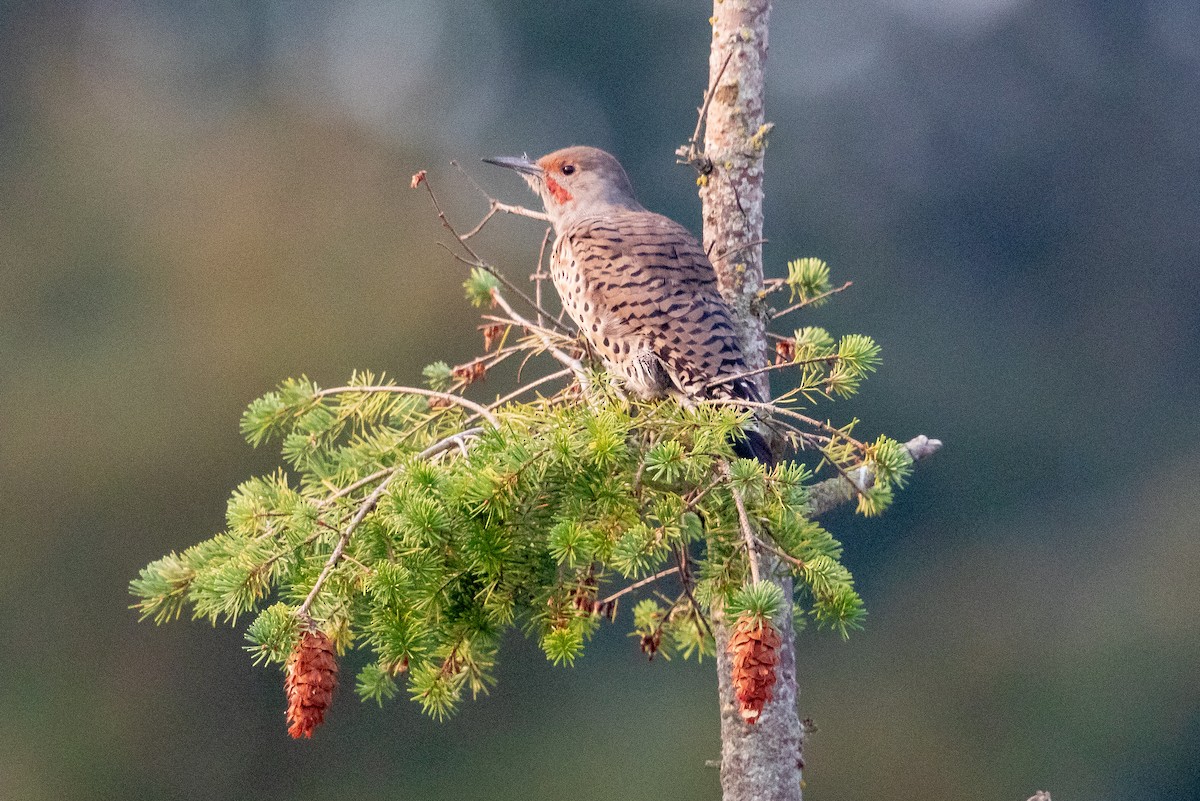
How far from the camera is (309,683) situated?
157 cm

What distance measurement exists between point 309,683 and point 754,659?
53 centimetres

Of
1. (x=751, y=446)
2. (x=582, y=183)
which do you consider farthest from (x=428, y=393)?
(x=582, y=183)

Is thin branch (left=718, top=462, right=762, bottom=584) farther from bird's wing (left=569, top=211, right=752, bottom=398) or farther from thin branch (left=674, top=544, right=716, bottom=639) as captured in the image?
bird's wing (left=569, top=211, right=752, bottom=398)

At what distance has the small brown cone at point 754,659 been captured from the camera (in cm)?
150

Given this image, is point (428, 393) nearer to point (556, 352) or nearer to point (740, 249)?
point (556, 352)

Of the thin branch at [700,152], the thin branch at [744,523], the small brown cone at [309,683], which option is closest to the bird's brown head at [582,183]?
the thin branch at [700,152]

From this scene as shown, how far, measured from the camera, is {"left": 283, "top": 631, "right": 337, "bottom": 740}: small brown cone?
156 cm

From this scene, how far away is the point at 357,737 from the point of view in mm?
6562

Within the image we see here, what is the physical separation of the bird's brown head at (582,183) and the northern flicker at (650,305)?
0.9 inches

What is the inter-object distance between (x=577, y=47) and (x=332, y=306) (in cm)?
256

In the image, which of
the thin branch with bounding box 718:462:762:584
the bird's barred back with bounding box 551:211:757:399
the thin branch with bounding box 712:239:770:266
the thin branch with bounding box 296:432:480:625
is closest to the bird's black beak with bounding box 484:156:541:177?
the bird's barred back with bounding box 551:211:757:399

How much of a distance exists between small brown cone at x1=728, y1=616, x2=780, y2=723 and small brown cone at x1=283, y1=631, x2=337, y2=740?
49 centimetres

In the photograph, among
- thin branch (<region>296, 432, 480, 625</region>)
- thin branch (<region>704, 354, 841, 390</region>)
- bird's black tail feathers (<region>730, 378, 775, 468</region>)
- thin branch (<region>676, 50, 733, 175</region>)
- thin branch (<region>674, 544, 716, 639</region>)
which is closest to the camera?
thin branch (<region>296, 432, 480, 625</region>)

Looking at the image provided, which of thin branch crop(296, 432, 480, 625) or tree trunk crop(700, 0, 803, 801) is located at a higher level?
tree trunk crop(700, 0, 803, 801)
